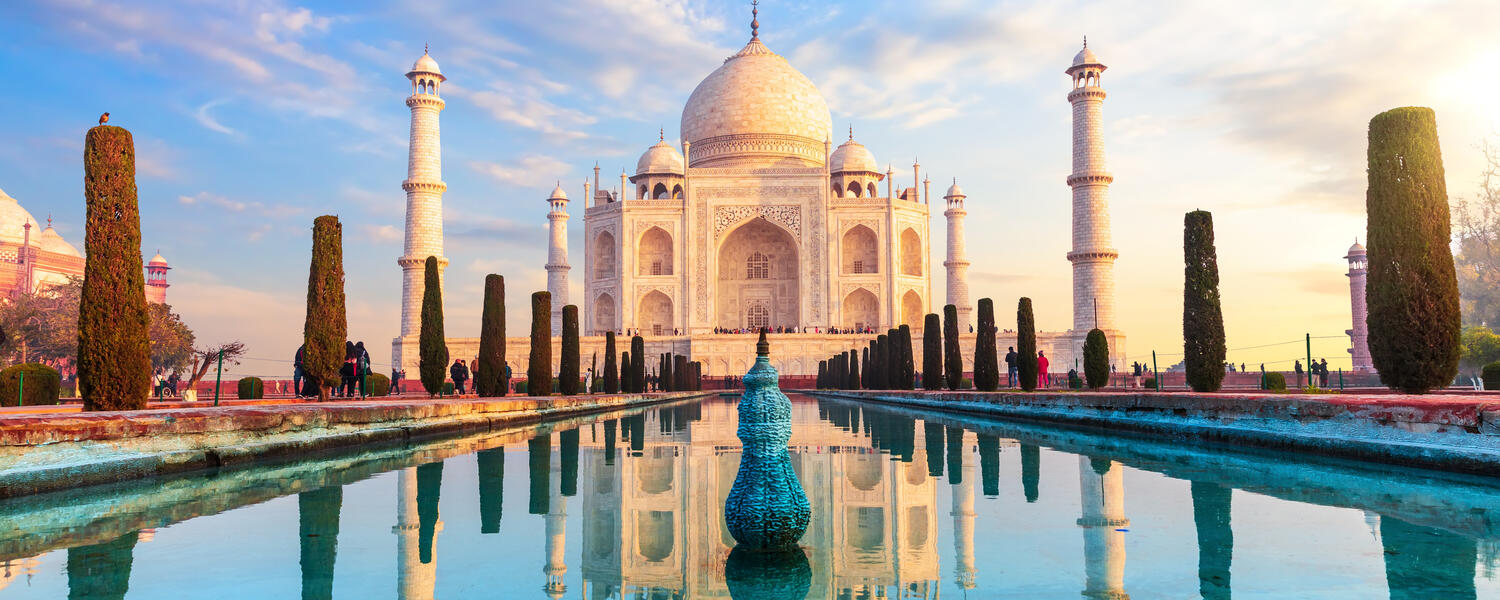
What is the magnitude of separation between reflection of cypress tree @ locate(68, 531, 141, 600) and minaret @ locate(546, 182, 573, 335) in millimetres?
38276

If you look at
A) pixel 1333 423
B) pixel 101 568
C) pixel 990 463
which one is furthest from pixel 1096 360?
pixel 101 568

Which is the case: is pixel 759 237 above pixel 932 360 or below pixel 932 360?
above

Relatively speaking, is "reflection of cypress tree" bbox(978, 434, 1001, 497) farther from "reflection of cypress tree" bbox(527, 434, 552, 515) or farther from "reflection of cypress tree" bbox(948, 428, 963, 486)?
"reflection of cypress tree" bbox(527, 434, 552, 515)

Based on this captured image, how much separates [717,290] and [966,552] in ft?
119

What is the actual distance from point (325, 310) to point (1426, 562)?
35.5 ft

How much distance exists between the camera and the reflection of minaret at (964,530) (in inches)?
79.7

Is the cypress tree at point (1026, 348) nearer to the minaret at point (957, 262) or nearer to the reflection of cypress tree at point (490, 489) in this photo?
the reflection of cypress tree at point (490, 489)

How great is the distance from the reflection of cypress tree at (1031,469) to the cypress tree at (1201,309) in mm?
4901

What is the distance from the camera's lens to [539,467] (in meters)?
4.52

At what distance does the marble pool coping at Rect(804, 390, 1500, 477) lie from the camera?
4004 millimetres

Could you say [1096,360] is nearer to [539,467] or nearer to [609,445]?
[609,445]

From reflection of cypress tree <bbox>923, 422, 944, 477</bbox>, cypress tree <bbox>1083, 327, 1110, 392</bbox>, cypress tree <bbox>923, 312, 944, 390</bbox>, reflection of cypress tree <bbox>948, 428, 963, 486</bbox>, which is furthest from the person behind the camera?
cypress tree <bbox>923, 312, 944, 390</bbox>

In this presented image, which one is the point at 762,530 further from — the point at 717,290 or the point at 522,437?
the point at 717,290

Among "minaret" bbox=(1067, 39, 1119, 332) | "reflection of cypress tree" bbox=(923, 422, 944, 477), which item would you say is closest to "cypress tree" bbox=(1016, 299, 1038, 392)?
"reflection of cypress tree" bbox=(923, 422, 944, 477)
